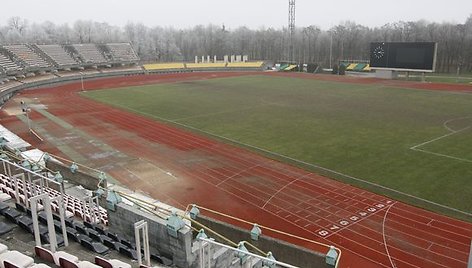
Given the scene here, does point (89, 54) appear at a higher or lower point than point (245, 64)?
higher

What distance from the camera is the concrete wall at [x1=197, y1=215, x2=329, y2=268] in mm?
12031

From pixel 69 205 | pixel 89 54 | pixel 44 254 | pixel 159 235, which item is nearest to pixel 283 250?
pixel 159 235

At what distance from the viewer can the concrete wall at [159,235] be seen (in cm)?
962

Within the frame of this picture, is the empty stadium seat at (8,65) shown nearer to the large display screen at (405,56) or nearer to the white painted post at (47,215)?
the large display screen at (405,56)

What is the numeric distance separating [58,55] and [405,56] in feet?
217

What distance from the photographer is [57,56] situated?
8000cm

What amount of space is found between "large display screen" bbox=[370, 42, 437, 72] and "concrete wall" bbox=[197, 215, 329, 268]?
56.3 meters

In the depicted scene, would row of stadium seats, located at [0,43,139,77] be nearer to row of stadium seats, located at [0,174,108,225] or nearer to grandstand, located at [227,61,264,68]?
grandstand, located at [227,61,264,68]

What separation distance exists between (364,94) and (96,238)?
4816 centimetres

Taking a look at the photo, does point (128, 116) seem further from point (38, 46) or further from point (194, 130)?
point (38, 46)

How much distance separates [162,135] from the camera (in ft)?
105

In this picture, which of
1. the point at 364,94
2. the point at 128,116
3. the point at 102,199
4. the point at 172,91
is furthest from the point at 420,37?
the point at 102,199

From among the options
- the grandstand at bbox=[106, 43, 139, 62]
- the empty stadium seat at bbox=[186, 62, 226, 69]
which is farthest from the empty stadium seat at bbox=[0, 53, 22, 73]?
the empty stadium seat at bbox=[186, 62, 226, 69]

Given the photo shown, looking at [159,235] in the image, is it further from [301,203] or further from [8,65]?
[8,65]
